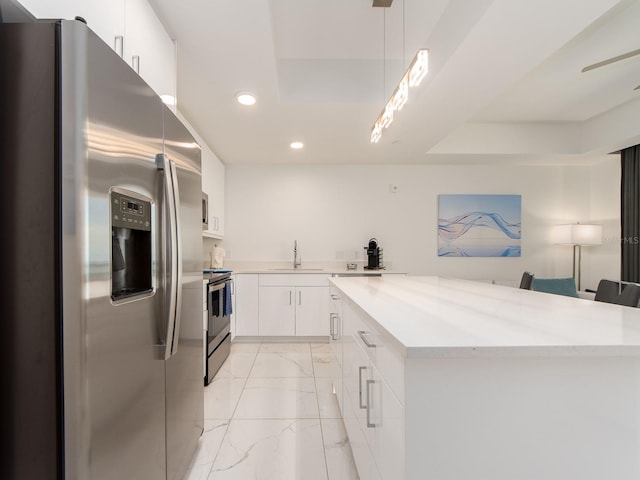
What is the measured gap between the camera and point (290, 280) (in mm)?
4109

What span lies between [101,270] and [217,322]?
7.58 feet

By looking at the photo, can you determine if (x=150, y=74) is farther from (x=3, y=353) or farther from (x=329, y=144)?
(x=329, y=144)

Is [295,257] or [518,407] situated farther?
[295,257]

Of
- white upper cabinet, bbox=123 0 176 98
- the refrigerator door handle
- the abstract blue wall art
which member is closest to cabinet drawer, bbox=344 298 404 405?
the refrigerator door handle

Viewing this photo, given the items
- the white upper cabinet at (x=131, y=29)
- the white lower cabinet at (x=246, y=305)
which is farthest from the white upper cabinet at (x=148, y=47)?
the white lower cabinet at (x=246, y=305)

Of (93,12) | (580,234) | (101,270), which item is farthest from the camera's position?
(580,234)

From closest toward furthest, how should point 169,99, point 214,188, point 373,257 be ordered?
point 169,99
point 214,188
point 373,257

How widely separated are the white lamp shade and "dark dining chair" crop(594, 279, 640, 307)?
2124mm

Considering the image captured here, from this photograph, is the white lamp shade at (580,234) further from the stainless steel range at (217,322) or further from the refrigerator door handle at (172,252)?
the refrigerator door handle at (172,252)

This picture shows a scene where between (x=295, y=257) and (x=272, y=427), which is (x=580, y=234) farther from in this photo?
(x=272, y=427)

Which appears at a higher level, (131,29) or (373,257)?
(131,29)

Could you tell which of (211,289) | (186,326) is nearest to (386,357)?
(186,326)

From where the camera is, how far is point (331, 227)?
187 inches

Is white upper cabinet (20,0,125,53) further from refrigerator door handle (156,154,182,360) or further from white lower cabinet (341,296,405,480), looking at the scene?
white lower cabinet (341,296,405,480)
